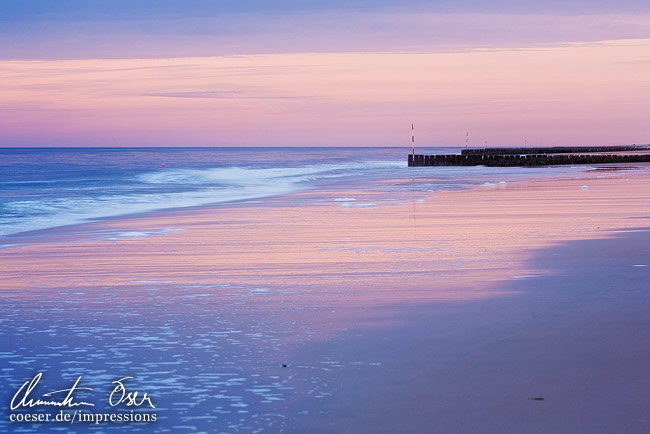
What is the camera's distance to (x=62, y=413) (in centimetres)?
427

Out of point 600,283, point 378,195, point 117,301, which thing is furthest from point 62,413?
point 378,195

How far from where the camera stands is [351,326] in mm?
6078

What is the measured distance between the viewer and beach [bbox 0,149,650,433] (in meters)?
4.20

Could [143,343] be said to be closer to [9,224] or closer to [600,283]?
[600,283]

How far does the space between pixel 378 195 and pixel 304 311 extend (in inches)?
637

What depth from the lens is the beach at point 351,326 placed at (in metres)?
4.20
